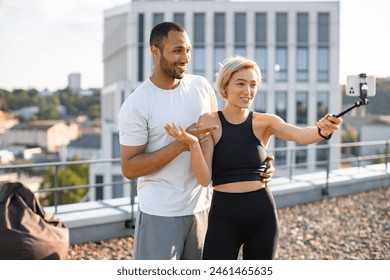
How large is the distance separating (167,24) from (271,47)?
36176 mm

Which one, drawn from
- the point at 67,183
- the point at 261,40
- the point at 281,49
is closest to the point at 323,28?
the point at 281,49

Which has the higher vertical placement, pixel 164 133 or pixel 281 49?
pixel 281 49

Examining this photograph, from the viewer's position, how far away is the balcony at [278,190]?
5.24 metres

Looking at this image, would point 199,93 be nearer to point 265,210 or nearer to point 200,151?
point 200,151

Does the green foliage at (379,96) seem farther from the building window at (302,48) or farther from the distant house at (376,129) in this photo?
the building window at (302,48)

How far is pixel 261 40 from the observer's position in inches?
1489

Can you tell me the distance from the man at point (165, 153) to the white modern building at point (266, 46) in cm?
3423

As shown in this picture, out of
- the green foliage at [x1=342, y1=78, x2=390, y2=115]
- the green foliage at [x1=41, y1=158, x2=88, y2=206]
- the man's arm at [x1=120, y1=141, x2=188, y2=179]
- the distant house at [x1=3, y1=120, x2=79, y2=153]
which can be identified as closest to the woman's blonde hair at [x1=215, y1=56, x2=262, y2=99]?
the man's arm at [x1=120, y1=141, x2=188, y2=179]

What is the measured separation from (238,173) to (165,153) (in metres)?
0.32

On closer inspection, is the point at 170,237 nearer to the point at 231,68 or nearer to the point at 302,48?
the point at 231,68

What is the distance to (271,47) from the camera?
3753 cm

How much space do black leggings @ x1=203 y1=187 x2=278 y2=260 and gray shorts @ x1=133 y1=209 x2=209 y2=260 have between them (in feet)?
0.34

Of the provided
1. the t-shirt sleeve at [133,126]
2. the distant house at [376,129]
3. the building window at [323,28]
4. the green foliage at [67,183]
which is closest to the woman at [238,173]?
the t-shirt sleeve at [133,126]
